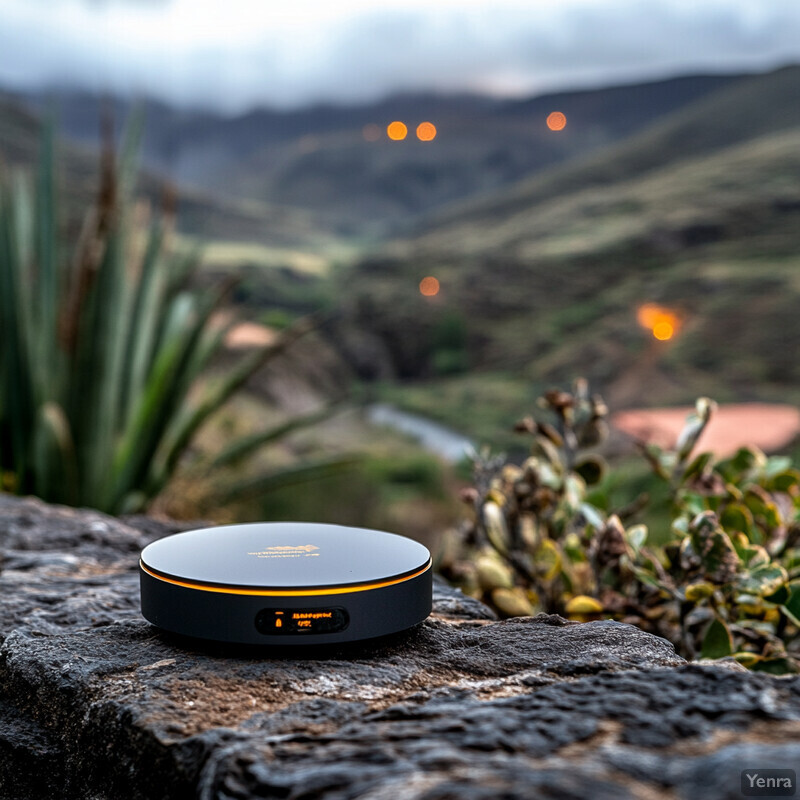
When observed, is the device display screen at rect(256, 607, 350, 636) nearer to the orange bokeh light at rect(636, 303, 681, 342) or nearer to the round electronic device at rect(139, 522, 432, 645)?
the round electronic device at rect(139, 522, 432, 645)

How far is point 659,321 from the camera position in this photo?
350 cm

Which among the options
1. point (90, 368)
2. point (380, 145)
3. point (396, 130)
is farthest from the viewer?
point (380, 145)

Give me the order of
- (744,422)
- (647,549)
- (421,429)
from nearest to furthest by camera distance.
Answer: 1. (647,549)
2. (744,422)
3. (421,429)

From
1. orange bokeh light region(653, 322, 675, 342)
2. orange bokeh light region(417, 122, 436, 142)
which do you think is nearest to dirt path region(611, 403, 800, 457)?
orange bokeh light region(653, 322, 675, 342)

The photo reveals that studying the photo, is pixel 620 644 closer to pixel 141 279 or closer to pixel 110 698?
pixel 110 698

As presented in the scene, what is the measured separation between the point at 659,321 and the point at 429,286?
48.2 inches

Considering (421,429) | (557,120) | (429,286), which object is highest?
(557,120)

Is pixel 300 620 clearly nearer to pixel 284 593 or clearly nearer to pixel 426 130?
pixel 284 593

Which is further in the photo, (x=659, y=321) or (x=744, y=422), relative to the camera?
(x=659, y=321)

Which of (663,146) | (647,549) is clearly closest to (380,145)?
(663,146)

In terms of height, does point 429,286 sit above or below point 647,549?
above

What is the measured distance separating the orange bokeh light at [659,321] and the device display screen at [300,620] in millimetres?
3164

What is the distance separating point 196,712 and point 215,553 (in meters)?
0.15

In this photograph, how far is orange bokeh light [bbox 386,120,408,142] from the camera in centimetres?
420
